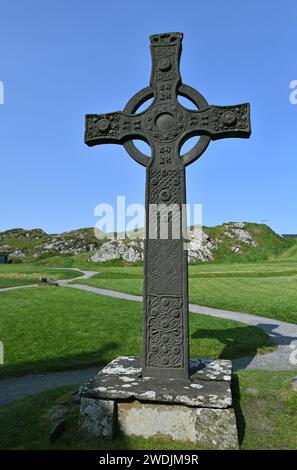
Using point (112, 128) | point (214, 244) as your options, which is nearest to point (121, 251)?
point (214, 244)

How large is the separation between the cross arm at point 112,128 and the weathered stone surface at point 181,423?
166 inches

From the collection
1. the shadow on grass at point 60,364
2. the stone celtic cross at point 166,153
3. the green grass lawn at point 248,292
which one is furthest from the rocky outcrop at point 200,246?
the stone celtic cross at point 166,153

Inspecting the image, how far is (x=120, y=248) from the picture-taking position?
191 ft

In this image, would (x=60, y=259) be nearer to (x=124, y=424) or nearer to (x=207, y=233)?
(x=207, y=233)

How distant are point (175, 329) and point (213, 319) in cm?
988

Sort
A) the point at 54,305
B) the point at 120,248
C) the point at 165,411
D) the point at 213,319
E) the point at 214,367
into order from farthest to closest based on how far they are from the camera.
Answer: the point at 120,248 < the point at 54,305 < the point at 213,319 < the point at 214,367 < the point at 165,411

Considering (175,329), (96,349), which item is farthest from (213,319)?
(175,329)

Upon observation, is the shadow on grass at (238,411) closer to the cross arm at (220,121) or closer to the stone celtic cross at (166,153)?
the stone celtic cross at (166,153)

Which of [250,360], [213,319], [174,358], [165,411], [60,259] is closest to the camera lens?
[165,411]

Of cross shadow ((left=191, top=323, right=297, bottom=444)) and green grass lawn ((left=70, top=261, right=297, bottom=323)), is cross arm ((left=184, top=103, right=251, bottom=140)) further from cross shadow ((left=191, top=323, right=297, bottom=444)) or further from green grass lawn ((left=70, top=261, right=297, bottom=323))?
green grass lawn ((left=70, top=261, right=297, bottom=323))

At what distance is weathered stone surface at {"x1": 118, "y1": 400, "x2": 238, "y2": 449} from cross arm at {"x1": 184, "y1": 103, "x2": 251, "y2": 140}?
13.6 feet

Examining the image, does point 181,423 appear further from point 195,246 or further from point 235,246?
point 235,246

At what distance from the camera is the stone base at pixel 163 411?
4301mm

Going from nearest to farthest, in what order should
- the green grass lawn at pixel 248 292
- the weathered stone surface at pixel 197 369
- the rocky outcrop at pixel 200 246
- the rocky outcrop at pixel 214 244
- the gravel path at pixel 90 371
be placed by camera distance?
the weathered stone surface at pixel 197 369 < the gravel path at pixel 90 371 < the green grass lawn at pixel 248 292 < the rocky outcrop at pixel 200 246 < the rocky outcrop at pixel 214 244
